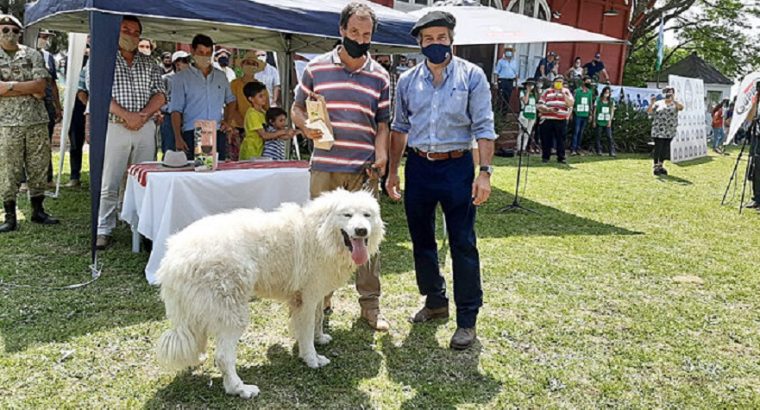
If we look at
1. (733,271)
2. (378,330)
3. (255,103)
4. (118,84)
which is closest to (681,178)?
(733,271)

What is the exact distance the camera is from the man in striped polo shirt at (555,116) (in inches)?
516

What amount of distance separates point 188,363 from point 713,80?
33068 mm

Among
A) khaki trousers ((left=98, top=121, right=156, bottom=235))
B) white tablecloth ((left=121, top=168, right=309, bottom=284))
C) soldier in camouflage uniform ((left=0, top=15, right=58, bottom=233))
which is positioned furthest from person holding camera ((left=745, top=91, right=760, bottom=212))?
soldier in camouflage uniform ((left=0, top=15, right=58, bottom=233))

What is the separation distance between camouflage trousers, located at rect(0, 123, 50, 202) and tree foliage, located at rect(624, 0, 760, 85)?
29782 mm

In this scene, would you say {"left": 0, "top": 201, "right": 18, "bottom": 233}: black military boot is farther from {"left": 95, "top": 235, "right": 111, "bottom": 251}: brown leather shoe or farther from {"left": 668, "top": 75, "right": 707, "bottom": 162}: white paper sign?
{"left": 668, "top": 75, "right": 707, "bottom": 162}: white paper sign

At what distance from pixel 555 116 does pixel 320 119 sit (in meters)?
10.8

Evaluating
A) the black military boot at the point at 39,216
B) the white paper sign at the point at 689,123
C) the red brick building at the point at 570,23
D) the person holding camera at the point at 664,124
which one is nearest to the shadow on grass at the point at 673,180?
the person holding camera at the point at 664,124

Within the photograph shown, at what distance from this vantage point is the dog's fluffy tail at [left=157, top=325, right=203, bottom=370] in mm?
2799

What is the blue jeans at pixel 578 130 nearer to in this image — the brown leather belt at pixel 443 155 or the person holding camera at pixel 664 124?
the person holding camera at pixel 664 124

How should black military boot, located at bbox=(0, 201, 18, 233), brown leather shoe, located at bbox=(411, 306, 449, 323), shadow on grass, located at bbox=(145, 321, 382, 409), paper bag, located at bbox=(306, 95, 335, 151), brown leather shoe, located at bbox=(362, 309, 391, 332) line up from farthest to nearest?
1. black military boot, located at bbox=(0, 201, 18, 233)
2. brown leather shoe, located at bbox=(411, 306, 449, 323)
3. brown leather shoe, located at bbox=(362, 309, 391, 332)
4. paper bag, located at bbox=(306, 95, 335, 151)
5. shadow on grass, located at bbox=(145, 321, 382, 409)

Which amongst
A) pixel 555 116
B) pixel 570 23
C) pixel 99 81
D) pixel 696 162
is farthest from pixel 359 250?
pixel 570 23

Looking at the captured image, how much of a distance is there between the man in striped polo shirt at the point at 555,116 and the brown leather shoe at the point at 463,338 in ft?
31.9

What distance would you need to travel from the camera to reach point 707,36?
33.1m

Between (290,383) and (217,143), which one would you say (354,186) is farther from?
(217,143)
